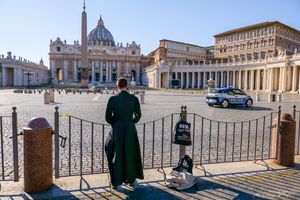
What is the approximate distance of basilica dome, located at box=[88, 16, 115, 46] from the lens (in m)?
133

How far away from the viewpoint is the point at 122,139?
4.44 m

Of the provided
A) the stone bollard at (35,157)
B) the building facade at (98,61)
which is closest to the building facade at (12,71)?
the building facade at (98,61)

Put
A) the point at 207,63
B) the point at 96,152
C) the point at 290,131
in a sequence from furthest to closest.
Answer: the point at 207,63 → the point at 96,152 → the point at 290,131

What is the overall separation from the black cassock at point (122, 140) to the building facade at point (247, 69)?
176 feet

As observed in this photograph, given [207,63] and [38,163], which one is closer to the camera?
[38,163]

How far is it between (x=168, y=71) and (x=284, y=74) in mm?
38041

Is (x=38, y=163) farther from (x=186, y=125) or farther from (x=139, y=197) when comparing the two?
(x=186, y=125)

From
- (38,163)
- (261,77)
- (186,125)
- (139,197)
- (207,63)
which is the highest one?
(207,63)

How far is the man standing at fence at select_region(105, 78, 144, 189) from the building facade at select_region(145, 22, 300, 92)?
5372 cm

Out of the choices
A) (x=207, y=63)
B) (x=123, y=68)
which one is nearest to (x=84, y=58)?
(x=207, y=63)

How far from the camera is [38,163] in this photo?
453cm

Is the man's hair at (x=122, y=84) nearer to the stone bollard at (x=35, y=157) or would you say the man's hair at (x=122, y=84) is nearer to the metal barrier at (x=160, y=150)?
the metal barrier at (x=160, y=150)

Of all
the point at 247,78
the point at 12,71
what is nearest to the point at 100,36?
the point at 12,71

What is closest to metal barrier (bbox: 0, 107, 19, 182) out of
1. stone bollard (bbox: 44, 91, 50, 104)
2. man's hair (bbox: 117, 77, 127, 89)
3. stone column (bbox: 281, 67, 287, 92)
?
man's hair (bbox: 117, 77, 127, 89)
